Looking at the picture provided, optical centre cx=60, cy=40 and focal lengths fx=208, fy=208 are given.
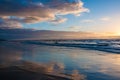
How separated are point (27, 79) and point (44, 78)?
74cm

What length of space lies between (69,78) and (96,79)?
3.89 ft

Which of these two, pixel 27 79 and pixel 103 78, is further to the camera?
pixel 103 78

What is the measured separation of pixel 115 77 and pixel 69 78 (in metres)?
2.29

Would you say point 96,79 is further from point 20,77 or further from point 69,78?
point 20,77

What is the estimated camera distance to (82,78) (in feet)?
30.3

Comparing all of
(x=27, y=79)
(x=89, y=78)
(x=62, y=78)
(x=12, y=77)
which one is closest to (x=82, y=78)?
(x=89, y=78)

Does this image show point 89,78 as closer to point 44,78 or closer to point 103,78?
point 103,78

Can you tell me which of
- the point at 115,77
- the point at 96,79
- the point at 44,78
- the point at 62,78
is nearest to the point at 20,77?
the point at 44,78

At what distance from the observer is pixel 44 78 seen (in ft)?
29.7

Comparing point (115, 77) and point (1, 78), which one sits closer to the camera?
point (1, 78)

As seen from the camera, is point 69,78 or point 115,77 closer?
point 69,78

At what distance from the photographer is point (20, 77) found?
9188 millimetres

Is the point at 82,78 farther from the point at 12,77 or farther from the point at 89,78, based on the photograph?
the point at 12,77

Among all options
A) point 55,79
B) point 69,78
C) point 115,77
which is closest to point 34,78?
point 55,79
